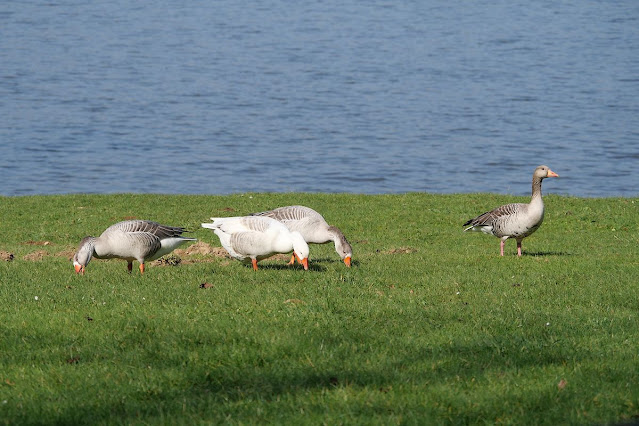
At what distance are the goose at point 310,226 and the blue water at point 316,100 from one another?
2021 cm

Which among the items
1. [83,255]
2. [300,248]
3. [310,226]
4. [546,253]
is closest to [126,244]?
[83,255]

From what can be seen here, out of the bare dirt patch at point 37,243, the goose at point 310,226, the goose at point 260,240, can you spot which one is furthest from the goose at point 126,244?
the bare dirt patch at point 37,243

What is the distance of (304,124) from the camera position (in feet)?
182

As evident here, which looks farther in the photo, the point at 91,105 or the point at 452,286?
the point at 91,105

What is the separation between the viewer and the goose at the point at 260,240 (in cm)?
1588

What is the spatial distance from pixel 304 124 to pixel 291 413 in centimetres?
4744

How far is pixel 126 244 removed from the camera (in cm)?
1567

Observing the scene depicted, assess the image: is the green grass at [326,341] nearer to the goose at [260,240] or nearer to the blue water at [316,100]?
the goose at [260,240]

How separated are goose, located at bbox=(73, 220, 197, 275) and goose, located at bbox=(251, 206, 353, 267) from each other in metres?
2.46

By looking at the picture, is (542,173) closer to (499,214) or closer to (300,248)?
(499,214)

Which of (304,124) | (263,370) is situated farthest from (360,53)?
(263,370)

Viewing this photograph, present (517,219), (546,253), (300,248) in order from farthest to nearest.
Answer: (546,253) → (517,219) → (300,248)

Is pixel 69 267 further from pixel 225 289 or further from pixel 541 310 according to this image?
pixel 541 310

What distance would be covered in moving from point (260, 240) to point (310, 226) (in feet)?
7.22
